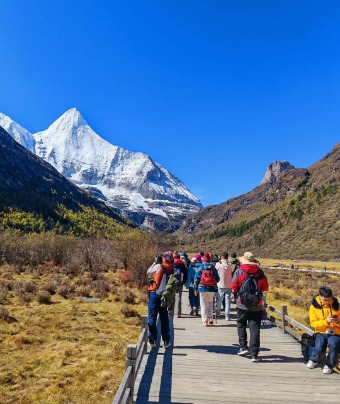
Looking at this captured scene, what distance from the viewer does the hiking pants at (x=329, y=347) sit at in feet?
21.3

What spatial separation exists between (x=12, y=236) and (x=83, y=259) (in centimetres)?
750

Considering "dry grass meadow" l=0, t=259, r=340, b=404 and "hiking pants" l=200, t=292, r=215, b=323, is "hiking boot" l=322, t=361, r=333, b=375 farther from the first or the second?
"dry grass meadow" l=0, t=259, r=340, b=404

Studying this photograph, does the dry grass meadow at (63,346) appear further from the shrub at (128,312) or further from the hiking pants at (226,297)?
the hiking pants at (226,297)

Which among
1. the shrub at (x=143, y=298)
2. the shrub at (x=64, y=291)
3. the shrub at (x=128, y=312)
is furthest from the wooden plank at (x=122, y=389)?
the shrub at (x=64, y=291)

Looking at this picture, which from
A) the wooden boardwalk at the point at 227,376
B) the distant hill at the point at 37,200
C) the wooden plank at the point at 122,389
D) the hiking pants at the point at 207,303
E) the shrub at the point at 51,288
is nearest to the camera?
the wooden plank at the point at 122,389

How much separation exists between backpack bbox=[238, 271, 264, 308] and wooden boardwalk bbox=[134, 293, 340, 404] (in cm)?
130

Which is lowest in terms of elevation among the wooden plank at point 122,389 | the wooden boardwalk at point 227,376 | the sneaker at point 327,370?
the wooden boardwalk at point 227,376

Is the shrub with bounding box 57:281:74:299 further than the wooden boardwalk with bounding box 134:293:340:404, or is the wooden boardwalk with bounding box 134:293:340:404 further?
the shrub with bounding box 57:281:74:299

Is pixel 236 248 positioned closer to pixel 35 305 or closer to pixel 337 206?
pixel 337 206

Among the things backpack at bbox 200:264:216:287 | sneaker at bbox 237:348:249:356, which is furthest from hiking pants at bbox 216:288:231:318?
sneaker at bbox 237:348:249:356

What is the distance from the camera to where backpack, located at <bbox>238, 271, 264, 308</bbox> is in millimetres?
6840

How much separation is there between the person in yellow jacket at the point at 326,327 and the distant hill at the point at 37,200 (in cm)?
6861

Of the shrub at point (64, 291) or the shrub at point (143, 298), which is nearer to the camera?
the shrub at point (143, 298)

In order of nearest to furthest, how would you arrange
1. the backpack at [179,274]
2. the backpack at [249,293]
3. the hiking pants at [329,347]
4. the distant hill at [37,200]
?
the hiking pants at [329,347]
the backpack at [249,293]
the backpack at [179,274]
the distant hill at [37,200]
